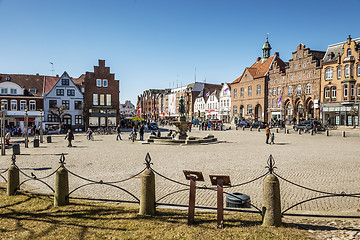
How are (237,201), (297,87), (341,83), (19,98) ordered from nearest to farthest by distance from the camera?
(237,201) → (341,83) → (19,98) → (297,87)

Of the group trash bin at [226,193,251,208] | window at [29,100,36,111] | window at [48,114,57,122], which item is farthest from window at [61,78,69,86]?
trash bin at [226,193,251,208]

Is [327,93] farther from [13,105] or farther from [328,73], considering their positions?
[13,105]

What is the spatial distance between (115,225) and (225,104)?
72419mm

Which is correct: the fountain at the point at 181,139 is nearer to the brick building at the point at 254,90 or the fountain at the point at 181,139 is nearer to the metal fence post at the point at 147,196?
the metal fence post at the point at 147,196

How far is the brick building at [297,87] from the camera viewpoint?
50050mm

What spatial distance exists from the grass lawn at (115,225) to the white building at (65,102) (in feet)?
145

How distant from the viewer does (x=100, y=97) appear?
2036 inches

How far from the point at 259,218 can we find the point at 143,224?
2.53 m

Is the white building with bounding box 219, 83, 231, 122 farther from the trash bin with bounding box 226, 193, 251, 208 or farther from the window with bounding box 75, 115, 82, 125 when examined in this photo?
the trash bin with bounding box 226, 193, 251, 208

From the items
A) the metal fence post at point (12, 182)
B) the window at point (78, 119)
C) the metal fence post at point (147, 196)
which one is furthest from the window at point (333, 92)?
the metal fence post at point (12, 182)

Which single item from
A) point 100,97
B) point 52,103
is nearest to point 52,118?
point 52,103

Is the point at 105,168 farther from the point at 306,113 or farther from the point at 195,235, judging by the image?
the point at 306,113

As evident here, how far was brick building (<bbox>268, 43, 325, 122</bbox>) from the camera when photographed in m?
50.0

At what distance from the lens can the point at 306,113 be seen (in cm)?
5106
